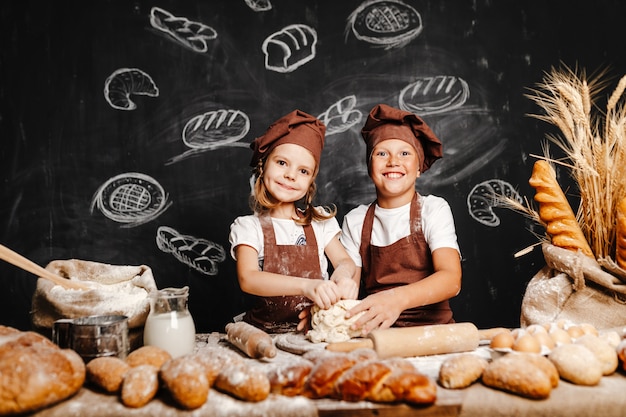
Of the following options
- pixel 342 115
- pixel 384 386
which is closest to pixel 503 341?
pixel 384 386

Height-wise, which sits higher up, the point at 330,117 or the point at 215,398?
the point at 330,117

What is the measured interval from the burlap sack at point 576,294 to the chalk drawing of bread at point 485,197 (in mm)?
987

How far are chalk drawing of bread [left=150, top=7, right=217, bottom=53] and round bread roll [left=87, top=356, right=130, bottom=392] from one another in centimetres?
Answer: 200

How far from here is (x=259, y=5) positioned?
2713 mm

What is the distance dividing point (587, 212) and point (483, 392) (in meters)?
1.04

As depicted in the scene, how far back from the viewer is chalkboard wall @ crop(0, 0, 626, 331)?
104 inches

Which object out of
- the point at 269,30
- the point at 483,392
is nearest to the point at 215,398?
the point at 483,392

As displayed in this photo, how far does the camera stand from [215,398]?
3.56 ft

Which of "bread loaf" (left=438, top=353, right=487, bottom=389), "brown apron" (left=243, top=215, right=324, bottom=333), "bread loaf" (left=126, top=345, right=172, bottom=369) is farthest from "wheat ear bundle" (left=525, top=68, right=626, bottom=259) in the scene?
"bread loaf" (left=126, top=345, right=172, bottom=369)

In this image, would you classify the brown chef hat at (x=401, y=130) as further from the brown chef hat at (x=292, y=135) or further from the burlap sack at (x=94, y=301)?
the burlap sack at (x=94, y=301)

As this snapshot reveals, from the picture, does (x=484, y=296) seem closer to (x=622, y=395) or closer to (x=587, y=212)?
(x=587, y=212)

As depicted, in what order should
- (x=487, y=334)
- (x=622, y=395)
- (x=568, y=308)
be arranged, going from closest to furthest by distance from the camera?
1. (x=622, y=395)
2. (x=487, y=334)
3. (x=568, y=308)

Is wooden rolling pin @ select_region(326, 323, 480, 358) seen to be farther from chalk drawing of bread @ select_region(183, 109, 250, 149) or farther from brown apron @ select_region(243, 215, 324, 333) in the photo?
chalk drawing of bread @ select_region(183, 109, 250, 149)

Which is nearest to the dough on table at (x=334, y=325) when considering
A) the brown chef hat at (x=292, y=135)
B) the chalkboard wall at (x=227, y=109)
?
the brown chef hat at (x=292, y=135)
